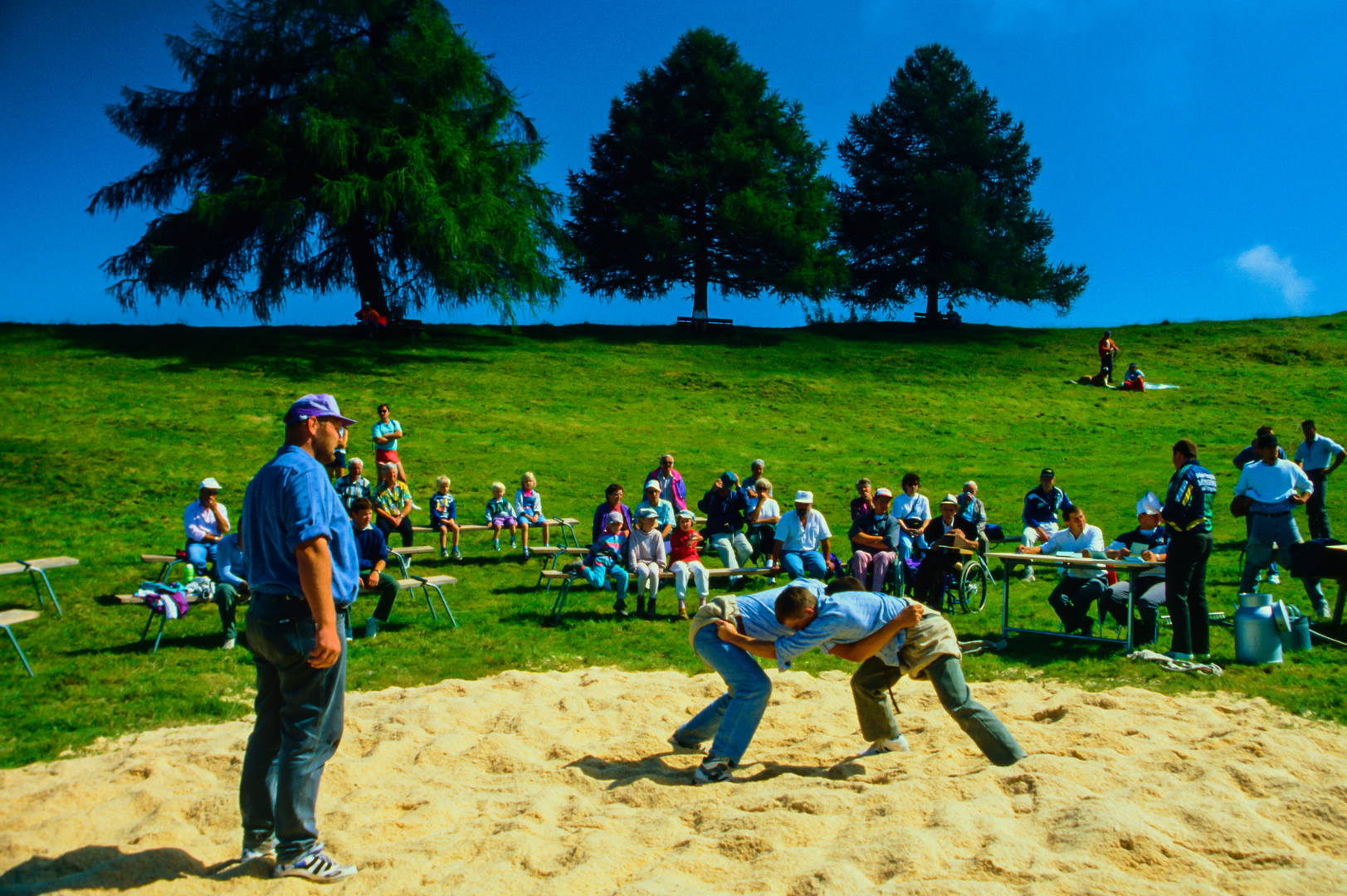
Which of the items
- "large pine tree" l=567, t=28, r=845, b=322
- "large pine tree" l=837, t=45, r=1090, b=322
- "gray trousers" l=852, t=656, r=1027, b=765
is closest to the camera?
"gray trousers" l=852, t=656, r=1027, b=765

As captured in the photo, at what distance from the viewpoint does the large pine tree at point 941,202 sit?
44812 millimetres

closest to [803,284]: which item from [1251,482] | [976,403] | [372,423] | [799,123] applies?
[799,123]

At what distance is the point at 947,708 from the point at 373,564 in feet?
22.6

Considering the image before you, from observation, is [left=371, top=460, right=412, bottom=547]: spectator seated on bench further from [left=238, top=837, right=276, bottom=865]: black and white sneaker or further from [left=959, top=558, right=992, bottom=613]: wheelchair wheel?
[left=238, top=837, right=276, bottom=865]: black and white sneaker

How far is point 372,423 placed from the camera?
70.5 ft

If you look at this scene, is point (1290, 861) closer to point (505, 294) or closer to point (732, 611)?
point (732, 611)

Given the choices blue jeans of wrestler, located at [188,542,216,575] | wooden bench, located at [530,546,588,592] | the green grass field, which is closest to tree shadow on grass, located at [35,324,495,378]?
the green grass field

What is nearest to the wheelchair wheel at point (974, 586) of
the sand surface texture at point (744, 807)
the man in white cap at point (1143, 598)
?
the man in white cap at point (1143, 598)

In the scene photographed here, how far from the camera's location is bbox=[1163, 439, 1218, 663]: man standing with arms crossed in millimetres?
7828

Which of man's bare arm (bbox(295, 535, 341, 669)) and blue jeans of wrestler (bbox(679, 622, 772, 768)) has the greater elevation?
man's bare arm (bbox(295, 535, 341, 669))

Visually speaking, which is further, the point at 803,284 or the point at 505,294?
the point at 803,284

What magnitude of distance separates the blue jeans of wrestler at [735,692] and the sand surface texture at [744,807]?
240 millimetres

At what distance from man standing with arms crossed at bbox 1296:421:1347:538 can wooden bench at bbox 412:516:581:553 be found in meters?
10.0

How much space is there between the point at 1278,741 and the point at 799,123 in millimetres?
41910
